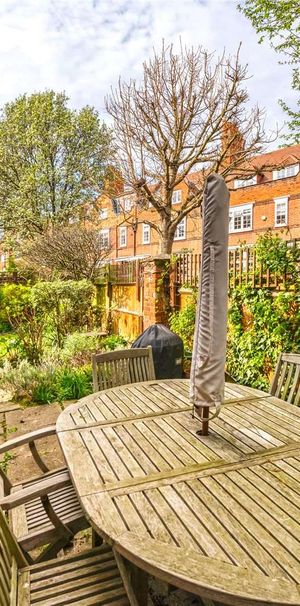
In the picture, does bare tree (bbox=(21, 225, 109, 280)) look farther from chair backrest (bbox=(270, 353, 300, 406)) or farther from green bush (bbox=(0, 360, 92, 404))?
chair backrest (bbox=(270, 353, 300, 406))

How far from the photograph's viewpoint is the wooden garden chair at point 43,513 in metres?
1.74

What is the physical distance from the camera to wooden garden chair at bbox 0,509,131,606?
1.41 m

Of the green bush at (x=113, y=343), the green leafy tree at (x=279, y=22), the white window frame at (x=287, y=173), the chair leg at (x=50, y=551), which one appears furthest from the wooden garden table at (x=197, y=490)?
the white window frame at (x=287, y=173)

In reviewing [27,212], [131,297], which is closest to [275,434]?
[131,297]

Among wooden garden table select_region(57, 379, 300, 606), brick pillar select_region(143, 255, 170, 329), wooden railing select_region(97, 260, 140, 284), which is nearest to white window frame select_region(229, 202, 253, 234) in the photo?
wooden railing select_region(97, 260, 140, 284)

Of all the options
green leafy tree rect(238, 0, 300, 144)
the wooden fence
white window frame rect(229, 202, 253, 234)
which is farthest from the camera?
white window frame rect(229, 202, 253, 234)

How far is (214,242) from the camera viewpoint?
206 cm

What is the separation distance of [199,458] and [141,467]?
30 centimetres

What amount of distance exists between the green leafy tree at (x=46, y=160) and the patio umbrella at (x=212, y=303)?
48.0 feet

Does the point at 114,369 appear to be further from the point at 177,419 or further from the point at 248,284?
the point at 248,284

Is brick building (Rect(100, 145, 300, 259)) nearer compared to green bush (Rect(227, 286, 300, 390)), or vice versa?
green bush (Rect(227, 286, 300, 390))

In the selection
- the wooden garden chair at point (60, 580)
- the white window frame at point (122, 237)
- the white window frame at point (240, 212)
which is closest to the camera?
the wooden garden chair at point (60, 580)

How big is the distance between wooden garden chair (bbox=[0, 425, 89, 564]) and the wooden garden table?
182 mm

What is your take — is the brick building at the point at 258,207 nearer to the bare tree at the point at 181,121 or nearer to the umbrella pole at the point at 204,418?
the bare tree at the point at 181,121
